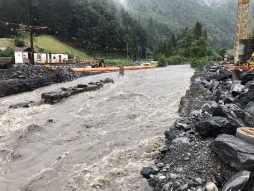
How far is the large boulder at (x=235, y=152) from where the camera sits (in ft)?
12.6

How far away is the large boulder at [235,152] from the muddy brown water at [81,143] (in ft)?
5.53

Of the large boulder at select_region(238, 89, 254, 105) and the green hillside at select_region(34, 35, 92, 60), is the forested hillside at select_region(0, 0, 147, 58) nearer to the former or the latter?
the green hillside at select_region(34, 35, 92, 60)

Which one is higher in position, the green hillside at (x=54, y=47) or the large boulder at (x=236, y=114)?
the green hillside at (x=54, y=47)

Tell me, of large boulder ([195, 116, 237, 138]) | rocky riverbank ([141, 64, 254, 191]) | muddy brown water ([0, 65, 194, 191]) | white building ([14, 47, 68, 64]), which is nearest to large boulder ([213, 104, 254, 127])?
rocky riverbank ([141, 64, 254, 191])

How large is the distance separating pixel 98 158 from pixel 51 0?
3804 inches

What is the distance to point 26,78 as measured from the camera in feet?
57.1

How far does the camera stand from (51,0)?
294ft

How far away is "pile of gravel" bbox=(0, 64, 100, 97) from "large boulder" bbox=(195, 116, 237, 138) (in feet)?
43.7

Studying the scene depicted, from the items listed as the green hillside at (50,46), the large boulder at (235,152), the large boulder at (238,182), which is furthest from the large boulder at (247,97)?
the green hillside at (50,46)

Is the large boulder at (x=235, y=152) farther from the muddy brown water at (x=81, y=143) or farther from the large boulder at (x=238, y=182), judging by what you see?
the muddy brown water at (x=81, y=143)

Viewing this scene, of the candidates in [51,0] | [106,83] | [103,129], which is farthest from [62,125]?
[51,0]

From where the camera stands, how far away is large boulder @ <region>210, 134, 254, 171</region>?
12.6 ft

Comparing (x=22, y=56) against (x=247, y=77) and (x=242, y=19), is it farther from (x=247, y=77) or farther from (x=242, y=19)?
(x=242, y=19)

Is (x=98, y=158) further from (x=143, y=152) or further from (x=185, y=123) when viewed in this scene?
(x=185, y=123)
